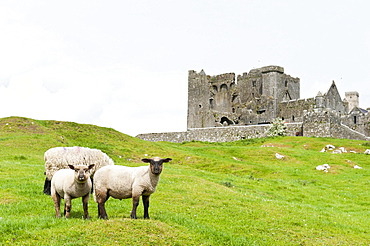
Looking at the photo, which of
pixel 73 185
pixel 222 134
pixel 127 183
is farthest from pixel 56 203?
pixel 222 134

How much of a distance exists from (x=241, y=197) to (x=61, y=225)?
10566 mm

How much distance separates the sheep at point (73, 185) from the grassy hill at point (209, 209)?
1.88ft

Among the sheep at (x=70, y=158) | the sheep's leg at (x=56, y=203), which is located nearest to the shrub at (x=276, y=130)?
the sheep at (x=70, y=158)

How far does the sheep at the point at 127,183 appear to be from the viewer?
12617 mm

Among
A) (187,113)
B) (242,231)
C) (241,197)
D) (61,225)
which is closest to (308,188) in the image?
(241,197)

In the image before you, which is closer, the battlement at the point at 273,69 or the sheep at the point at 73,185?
the sheep at the point at 73,185

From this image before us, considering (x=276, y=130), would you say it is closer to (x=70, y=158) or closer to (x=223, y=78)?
(x=223, y=78)

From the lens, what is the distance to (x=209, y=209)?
1684 cm

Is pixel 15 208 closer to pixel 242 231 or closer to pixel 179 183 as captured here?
pixel 242 231

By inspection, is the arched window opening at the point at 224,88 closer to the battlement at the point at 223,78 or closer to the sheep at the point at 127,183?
the battlement at the point at 223,78

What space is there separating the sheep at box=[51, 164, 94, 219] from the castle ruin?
56.7 metres

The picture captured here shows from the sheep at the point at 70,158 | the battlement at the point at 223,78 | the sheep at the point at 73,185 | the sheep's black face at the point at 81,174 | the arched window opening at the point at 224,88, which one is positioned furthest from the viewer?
the battlement at the point at 223,78

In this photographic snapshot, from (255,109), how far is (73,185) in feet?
251

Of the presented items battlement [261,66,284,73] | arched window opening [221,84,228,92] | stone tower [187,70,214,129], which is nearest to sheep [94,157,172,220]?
stone tower [187,70,214,129]
